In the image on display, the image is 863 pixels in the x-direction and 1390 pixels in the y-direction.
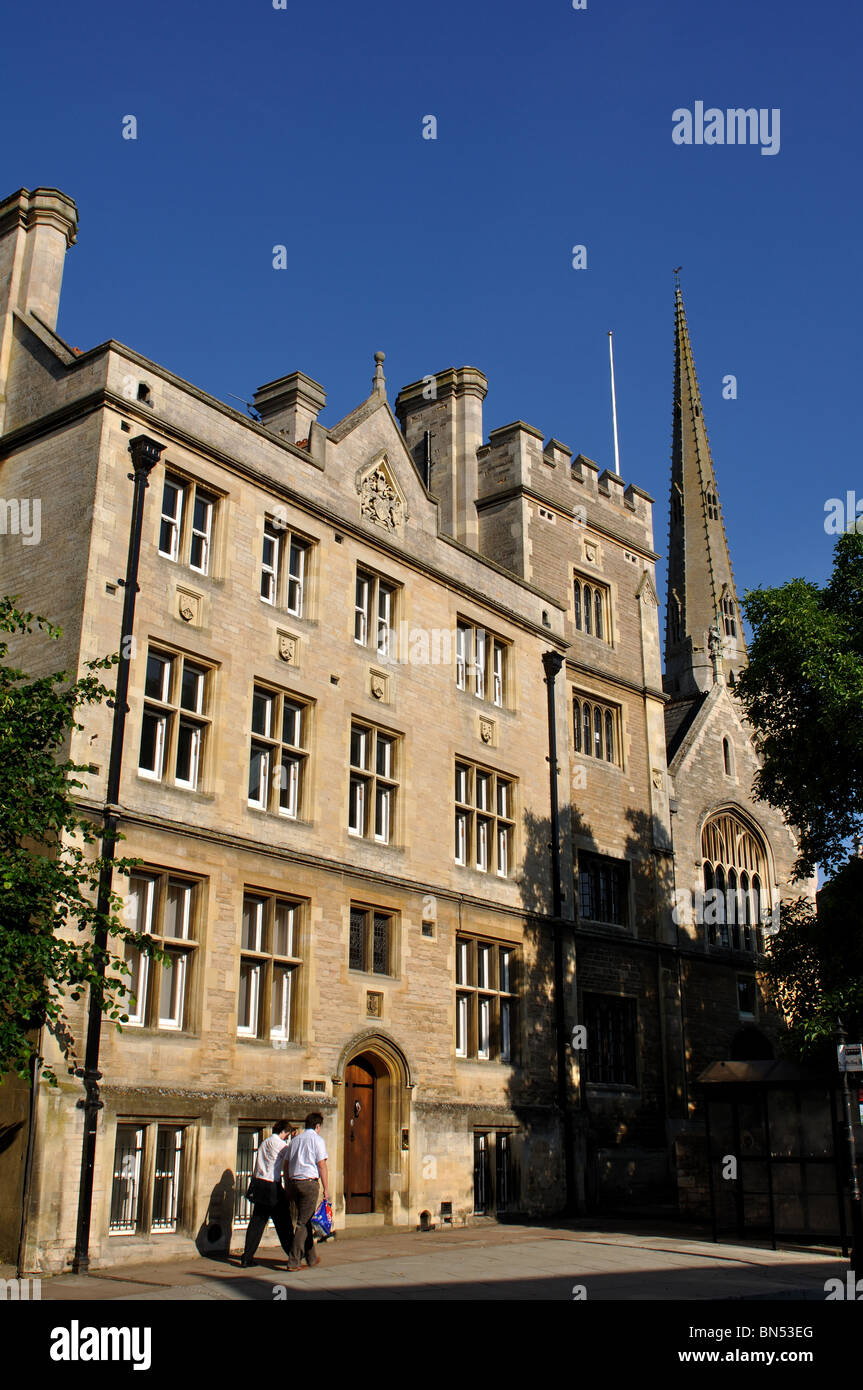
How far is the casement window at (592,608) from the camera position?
102ft

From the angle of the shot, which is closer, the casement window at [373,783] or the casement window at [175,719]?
the casement window at [175,719]

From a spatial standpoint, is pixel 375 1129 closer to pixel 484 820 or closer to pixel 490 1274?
pixel 484 820

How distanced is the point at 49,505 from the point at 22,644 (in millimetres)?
2241

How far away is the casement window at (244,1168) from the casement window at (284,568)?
8.41m

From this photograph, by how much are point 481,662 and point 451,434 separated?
7.79 metres

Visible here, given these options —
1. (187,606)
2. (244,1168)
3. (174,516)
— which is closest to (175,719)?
(187,606)

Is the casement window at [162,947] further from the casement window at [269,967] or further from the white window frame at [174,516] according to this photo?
the white window frame at [174,516]

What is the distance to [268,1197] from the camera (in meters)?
15.1

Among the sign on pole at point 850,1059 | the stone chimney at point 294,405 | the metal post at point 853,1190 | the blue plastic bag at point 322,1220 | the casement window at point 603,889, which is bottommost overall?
the blue plastic bag at point 322,1220

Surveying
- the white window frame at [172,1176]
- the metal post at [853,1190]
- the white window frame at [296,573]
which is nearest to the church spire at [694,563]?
the white window frame at [296,573]

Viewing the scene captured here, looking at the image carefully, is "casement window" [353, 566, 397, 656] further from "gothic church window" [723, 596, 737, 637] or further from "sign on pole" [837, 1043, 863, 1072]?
"gothic church window" [723, 596, 737, 637]

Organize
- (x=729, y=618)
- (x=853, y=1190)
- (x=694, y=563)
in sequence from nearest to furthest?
1. (x=853, y=1190)
2. (x=729, y=618)
3. (x=694, y=563)

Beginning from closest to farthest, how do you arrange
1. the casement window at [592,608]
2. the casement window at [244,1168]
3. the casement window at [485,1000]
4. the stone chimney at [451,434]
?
1. the casement window at [244,1168]
2. the casement window at [485,1000]
3. the stone chimney at [451,434]
4. the casement window at [592,608]
